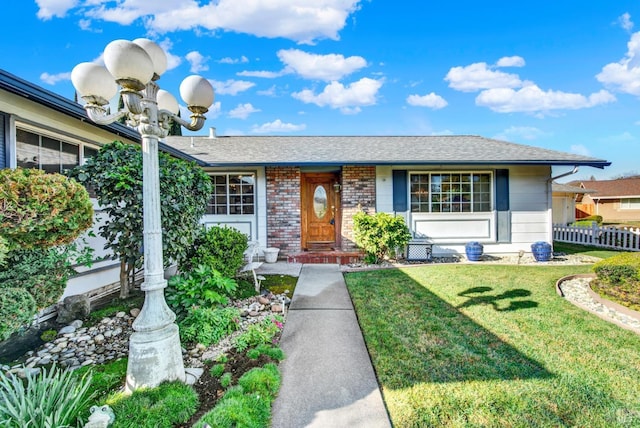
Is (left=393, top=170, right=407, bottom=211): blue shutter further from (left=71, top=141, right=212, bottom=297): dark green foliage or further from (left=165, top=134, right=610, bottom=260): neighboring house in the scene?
(left=71, top=141, right=212, bottom=297): dark green foliage

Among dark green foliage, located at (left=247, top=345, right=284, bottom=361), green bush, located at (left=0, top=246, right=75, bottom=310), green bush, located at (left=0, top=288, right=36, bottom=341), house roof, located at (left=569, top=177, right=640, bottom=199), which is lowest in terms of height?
dark green foliage, located at (left=247, top=345, right=284, bottom=361)

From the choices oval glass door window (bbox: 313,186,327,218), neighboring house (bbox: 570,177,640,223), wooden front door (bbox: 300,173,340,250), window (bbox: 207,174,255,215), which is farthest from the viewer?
neighboring house (bbox: 570,177,640,223)

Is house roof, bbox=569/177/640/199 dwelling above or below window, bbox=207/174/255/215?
above

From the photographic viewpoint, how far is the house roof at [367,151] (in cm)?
762

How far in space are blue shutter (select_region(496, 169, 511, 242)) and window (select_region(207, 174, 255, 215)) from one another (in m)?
7.20

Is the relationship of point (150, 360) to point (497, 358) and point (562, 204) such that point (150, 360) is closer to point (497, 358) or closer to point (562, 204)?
point (497, 358)

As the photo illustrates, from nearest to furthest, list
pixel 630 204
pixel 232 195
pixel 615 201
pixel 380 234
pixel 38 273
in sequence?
pixel 38 273 → pixel 380 234 → pixel 232 195 → pixel 630 204 → pixel 615 201

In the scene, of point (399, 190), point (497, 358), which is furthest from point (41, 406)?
point (399, 190)

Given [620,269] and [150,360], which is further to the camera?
[620,269]

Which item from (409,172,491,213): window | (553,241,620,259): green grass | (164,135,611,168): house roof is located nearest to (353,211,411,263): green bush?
(409,172,491,213): window

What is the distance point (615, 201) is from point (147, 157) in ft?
129

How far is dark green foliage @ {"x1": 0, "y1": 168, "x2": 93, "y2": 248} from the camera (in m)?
2.43

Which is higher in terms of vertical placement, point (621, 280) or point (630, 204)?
point (630, 204)

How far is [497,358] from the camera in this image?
2.89 m
